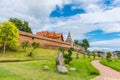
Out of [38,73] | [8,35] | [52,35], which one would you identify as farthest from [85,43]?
[38,73]

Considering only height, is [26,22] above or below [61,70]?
above

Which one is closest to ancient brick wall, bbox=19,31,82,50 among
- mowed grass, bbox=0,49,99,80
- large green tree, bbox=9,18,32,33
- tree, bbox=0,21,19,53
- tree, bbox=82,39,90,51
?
tree, bbox=0,21,19,53

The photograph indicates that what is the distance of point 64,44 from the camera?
216 feet

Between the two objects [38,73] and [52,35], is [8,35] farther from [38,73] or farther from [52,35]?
[38,73]

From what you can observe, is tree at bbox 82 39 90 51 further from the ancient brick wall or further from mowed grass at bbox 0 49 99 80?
mowed grass at bbox 0 49 99 80

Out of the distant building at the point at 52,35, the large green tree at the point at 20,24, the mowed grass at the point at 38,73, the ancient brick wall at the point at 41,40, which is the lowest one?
the mowed grass at the point at 38,73

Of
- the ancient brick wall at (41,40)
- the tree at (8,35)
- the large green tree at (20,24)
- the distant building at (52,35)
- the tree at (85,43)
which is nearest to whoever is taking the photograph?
the tree at (8,35)

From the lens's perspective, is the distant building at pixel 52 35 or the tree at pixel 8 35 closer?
the tree at pixel 8 35

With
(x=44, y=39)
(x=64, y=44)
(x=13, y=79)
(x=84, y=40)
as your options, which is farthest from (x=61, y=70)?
(x=84, y=40)

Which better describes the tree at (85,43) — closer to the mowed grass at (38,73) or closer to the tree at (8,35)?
the tree at (8,35)

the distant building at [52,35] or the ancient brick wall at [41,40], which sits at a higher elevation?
the distant building at [52,35]

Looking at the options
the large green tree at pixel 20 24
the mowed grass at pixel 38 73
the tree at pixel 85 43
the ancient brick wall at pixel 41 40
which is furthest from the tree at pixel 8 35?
the tree at pixel 85 43

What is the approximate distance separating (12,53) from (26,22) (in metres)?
23.2

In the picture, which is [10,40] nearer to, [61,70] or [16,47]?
[16,47]
